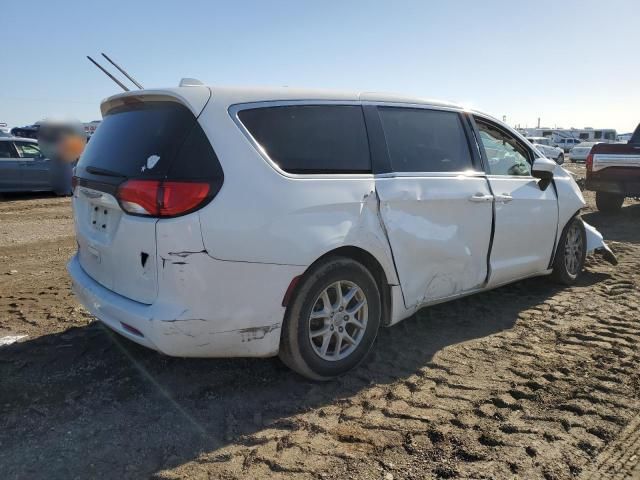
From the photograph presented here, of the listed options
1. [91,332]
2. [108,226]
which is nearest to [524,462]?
[108,226]

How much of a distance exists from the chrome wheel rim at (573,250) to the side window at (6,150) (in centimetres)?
1291

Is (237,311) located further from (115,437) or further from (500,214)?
(500,214)

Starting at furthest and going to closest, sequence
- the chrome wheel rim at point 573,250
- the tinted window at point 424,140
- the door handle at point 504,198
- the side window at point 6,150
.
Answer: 1. the side window at point 6,150
2. the chrome wheel rim at point 573,250
3. the door handle at point 504,198
4. the tinted window at point 424,140

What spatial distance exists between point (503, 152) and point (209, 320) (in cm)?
309

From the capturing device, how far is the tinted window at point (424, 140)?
3.71m

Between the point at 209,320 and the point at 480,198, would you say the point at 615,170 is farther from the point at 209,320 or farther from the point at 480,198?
the point at 209,320

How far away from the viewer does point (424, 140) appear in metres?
3.93

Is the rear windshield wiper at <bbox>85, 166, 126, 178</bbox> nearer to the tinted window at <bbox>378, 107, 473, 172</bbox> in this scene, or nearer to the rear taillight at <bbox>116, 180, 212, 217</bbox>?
the rear taillight at <bbox>116, 180, 212, 217</bbox>

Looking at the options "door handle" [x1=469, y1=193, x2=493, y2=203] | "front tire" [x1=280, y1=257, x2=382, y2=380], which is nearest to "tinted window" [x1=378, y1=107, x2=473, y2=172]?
"door handle" [x1=469, y1=193, x2=493, y2=203]

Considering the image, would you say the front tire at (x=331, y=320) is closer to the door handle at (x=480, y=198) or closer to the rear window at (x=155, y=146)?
the rear window at (x=155, y=146)

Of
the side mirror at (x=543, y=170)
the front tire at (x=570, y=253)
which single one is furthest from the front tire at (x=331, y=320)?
the front tire at (x=570, y=253)

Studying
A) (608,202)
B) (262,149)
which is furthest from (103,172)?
(608,202)

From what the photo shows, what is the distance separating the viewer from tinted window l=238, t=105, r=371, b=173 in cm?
306

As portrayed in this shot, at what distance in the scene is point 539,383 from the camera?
11.0 ft
